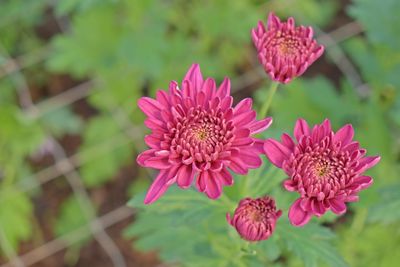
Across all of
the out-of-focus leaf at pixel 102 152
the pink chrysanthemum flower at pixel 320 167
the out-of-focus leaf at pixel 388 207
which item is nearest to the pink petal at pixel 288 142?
the pink chrysanthemum flower at pixel 320 167

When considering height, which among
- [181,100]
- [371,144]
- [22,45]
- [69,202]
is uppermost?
[22,45]

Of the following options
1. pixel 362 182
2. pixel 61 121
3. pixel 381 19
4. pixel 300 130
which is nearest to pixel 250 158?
pixel 300 130

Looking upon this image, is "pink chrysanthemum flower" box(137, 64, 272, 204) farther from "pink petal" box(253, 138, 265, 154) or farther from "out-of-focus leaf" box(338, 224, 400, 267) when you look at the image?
"out-of-focus leaf" box(338, 224, 400, 267)

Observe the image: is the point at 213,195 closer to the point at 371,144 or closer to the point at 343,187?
the point at 343,187

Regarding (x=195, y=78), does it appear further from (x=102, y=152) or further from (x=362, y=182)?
(x=102, y=152)

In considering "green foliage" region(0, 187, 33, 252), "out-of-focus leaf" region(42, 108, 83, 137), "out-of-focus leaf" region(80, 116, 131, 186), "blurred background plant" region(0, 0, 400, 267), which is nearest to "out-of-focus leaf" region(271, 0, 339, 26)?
"blurred background plant" region(0, 0, 400, 267)

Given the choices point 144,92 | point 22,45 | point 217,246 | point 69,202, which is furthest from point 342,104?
point 22,45

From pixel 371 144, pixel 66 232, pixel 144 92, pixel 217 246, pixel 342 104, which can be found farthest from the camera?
pixel 144 92
